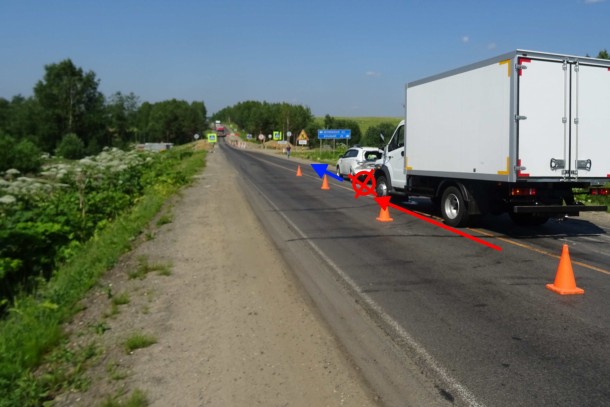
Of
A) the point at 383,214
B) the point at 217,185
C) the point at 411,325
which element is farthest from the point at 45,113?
the point at 411,325

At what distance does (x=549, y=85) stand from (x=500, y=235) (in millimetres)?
3182

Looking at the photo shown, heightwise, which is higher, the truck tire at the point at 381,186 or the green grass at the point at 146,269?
the truck tire at the point at 381,186

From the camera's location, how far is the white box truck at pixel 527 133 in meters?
9.93

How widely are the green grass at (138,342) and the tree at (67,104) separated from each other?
3798 inches

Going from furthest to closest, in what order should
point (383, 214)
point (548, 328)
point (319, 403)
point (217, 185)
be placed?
point (217, 185) → point (383, 214) → point (548, 328) → point (319, 403)

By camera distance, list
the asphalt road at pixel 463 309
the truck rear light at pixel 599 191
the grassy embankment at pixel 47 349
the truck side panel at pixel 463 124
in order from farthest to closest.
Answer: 1. the truck rear light at pixel 599 191
2. the truck side panel at pixel 463 124
3. the asphalt road at pixel 463 309
4. the grassy embankment at pixel 47 349

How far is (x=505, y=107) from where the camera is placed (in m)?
10.0

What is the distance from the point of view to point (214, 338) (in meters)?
5.12

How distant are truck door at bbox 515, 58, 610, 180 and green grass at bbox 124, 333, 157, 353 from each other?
7582 millimetres

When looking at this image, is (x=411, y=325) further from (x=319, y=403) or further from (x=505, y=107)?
(x=505, y=107)

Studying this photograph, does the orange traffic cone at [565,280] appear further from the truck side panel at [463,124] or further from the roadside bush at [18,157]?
the roadside bush at [18,157]

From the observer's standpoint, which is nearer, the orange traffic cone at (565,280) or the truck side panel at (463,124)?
the orange traffic cone at (565,280)

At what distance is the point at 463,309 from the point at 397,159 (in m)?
9.66
